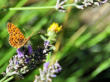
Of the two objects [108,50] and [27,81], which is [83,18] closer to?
[108,50]

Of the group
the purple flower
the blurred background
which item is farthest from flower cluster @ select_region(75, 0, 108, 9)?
the blurred background

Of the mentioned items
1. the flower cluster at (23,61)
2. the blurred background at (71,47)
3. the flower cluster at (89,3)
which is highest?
the blurred background at (71,47)

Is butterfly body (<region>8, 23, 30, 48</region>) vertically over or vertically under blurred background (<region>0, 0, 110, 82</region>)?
under

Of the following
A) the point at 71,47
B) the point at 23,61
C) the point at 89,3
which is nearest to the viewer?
the point at 23,61

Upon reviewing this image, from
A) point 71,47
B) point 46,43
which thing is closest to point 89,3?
point 46,43

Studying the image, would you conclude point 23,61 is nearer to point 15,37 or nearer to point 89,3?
point 15,37

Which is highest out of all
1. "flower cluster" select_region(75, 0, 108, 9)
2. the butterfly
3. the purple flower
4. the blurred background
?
the blurred background

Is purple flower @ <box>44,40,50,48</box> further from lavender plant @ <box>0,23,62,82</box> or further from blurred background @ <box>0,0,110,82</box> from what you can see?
blurred background @ <box>0,0,110,82</box>

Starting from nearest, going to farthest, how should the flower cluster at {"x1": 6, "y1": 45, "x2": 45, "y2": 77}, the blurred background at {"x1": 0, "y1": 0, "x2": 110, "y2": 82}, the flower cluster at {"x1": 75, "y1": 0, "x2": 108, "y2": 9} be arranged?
the flower cluster at {"x1": 6, "y1": 45, "x2": 45, "y2": 77}
the flower cluster at {"x1": 75, "y1": 0, "x2": 108, "y2": 9}
the blurred background at {"x1": 0, "y1": 0, "x2": 110, "y2": 82}

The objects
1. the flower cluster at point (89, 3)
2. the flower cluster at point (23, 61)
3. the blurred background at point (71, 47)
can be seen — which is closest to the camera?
the flower cluster at point (23, 61)

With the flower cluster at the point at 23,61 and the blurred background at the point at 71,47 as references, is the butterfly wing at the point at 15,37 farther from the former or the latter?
the blurred background at the point at 71,47

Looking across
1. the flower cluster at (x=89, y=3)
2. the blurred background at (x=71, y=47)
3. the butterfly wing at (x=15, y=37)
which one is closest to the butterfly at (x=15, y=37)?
the butterfly wing at (x=15, y=37)

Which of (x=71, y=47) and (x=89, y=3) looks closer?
(x=89, y=3)
